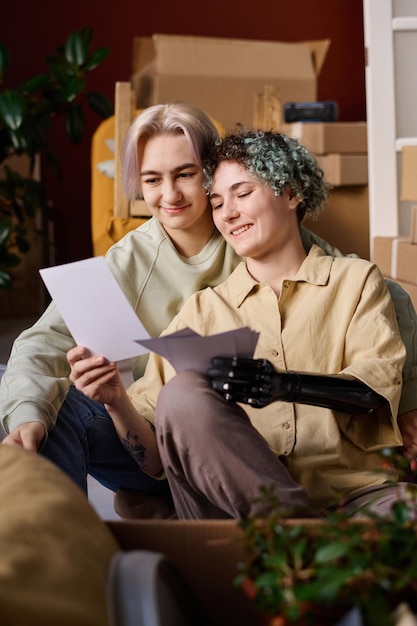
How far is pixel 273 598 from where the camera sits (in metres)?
0.85

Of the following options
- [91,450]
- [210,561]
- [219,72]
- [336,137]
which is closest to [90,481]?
[91,450]

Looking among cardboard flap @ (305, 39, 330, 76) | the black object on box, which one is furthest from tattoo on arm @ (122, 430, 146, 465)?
cardboard flap @ (305, 39, 330, 76)

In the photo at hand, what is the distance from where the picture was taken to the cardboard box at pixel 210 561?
3.50 feet

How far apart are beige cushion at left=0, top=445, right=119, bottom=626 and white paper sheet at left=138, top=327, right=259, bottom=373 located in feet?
1.04

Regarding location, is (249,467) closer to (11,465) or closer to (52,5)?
(11,465)

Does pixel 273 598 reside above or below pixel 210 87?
below

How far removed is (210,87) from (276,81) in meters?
0.38

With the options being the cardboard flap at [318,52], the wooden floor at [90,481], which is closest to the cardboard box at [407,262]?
the wooden floor at [90,481]

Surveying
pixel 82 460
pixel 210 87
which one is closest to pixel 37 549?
pixel 82 460

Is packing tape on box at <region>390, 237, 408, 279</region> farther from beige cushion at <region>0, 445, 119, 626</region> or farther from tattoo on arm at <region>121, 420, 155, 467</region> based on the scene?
beige cushion at <region>0, 445, 119, 626</region>

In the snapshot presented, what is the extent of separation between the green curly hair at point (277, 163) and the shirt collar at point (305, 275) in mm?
117

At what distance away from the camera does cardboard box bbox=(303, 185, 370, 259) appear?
4352mm

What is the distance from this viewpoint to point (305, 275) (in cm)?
171

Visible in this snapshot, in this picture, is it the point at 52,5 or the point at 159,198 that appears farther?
the point at 52,5
